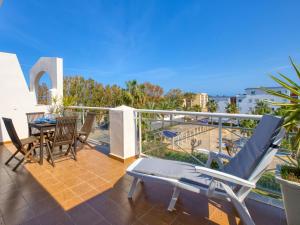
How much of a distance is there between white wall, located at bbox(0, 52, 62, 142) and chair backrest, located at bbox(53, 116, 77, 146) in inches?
116

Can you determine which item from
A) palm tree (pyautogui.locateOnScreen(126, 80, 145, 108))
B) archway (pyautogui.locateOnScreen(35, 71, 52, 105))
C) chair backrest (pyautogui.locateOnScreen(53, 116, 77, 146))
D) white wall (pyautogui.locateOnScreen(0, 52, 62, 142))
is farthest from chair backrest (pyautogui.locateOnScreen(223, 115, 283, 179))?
palm tree (pyautogui.locateOnScreen(126, 80, 145, 108))

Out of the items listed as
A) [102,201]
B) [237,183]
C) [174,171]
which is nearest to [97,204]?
Result: [102,201]

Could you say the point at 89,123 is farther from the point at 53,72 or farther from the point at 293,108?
the point at 53,72

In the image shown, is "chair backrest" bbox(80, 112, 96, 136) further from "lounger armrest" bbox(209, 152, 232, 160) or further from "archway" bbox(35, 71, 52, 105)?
"archway" bbox(35, 71, 52, 105)

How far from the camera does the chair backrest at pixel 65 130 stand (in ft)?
11.0

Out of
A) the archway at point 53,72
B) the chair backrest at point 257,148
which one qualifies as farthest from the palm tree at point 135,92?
the chair backrest at point 257,148

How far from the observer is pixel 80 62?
20.5 meters

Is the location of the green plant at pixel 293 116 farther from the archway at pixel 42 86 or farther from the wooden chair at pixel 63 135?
the archway at pixel 42 86

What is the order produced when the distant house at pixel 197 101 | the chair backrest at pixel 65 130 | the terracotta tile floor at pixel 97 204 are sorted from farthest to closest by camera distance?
the distant house at pixel 197 101 < the chair backrest at pixel 65 130 < the terracotta tile floor at pixel 97 204

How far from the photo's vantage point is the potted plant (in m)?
1.45

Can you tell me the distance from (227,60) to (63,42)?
1047 inches

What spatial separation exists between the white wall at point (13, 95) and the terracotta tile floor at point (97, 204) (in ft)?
9.59

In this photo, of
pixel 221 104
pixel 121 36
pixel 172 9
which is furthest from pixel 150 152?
pixel 221 104

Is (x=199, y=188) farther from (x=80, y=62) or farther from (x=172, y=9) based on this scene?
(x=80, y=62)
